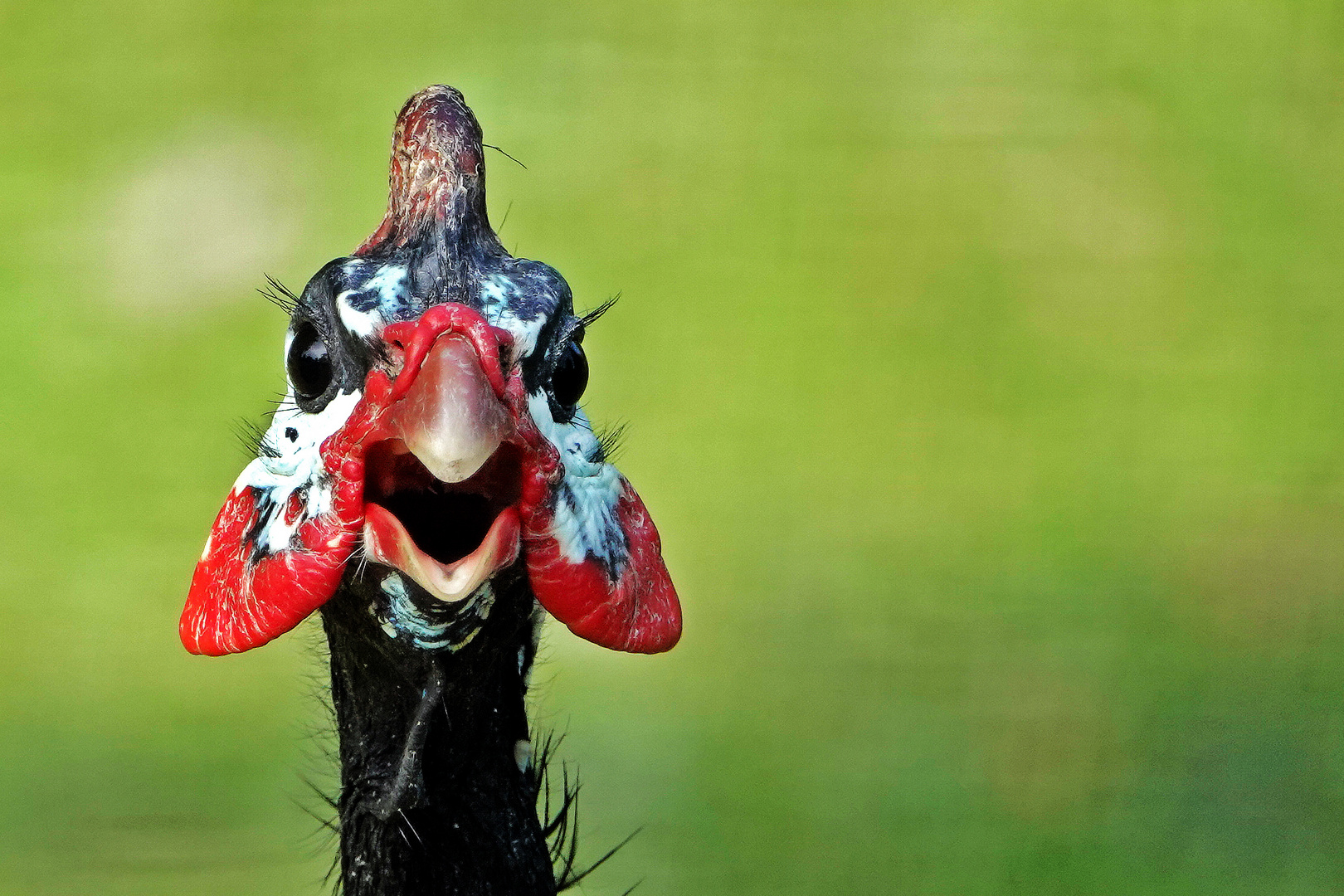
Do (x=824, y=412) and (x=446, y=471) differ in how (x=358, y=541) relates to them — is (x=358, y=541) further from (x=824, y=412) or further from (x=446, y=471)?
→ (x=824, y=412)

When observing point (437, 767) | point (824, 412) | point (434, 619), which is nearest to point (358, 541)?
point (434, 619)

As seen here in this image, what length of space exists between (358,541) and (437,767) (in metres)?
0.42

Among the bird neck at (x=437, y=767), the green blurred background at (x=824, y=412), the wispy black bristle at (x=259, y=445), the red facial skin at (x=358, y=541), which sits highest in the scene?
the green blurred background at (x=824, y=412)

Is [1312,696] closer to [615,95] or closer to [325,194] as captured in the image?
[615,95]

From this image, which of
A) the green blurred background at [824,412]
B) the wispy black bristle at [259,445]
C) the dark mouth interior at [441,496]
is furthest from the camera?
the green blurred background at [824,412]

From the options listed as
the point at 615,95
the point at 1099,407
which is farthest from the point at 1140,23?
the point at 615,95

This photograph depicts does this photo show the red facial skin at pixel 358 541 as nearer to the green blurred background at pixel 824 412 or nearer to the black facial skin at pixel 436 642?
the black facial skin at pixel 436 642

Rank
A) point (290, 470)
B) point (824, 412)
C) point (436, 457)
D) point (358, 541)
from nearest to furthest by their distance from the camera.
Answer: point (436, 457) → point (358, 541) → point (290, 470) → point (824, 412)

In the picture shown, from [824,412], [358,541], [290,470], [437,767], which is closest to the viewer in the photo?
[358,541]

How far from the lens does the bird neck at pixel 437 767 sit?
1.72 m

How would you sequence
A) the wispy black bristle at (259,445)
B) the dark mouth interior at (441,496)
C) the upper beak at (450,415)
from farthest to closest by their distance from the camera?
the wispy black bristle at (259,445) → the dark mouth interior at (441,496) → the upper beak at (450,415)

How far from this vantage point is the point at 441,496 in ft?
5.35

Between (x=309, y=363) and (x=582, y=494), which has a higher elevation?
(x=309, y=363)

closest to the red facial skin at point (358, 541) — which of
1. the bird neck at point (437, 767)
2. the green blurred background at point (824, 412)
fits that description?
the bird neck at point (437, 767)
